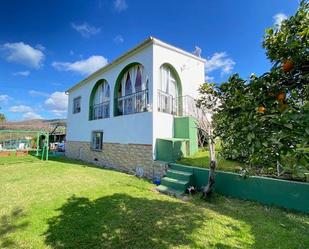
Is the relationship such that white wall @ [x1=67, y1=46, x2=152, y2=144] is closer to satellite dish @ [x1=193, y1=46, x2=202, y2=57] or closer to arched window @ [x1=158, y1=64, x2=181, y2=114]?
arched window @ [x1=158, y1=64, x2=181, y2=114]

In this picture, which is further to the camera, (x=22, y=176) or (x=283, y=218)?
(x=22, y=176)

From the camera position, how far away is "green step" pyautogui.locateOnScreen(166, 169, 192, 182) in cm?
722

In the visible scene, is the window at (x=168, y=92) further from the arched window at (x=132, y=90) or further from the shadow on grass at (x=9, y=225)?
the shadow on grass at (x=9, y=225)

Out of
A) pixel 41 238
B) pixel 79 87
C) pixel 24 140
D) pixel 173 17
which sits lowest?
pixel 41 238

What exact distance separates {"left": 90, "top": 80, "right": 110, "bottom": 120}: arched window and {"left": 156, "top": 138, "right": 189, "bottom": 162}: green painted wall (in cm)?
614

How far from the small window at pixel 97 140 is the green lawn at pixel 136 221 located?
683 centimetres

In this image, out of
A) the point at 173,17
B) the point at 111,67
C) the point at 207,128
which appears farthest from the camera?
the point at 111,67

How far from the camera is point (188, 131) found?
973cm

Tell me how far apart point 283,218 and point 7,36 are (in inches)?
772

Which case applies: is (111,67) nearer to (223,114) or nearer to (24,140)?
(223,114)

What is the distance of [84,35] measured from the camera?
1319cm

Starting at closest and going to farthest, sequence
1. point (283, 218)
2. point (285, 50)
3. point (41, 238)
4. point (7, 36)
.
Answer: point (285, 50) → point (41, 238) → point (283, 218) → point (7, 36)

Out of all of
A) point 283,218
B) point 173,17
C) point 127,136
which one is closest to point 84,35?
point 173,17

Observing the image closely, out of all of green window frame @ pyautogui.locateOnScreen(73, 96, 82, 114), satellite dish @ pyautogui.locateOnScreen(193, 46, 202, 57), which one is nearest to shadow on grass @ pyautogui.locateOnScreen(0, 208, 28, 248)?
satellite dish @ pyautogui.locateOnScreen(193, 46, 202, 57)
